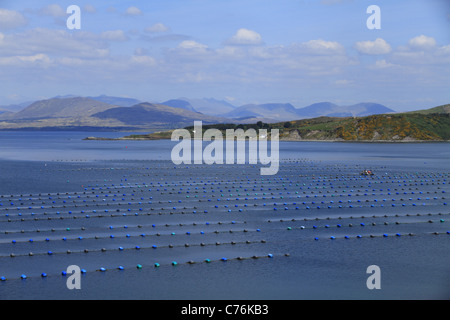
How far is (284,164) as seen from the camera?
11131 cm

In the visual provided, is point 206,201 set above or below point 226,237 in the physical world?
above

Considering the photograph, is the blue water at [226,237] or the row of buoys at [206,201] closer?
the blue water at [226,237]

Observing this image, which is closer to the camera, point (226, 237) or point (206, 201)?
point (226, 237)

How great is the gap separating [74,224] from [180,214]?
10635mm

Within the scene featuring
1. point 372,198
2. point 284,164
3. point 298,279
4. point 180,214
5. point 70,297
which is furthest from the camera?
point 284,164

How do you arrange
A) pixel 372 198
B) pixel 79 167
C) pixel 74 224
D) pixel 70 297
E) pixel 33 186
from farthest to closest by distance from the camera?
pixel 79 167 < pixel 33 186 < pixel 372 198 < pixel 74 224 < pixel 70 297

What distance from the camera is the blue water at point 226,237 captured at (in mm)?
32750

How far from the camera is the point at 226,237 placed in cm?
4456

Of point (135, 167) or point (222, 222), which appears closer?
point (222, 222)

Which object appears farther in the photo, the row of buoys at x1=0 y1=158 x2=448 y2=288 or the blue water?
the row of buoys at x1=0 y1=158 x2=448 y2=288

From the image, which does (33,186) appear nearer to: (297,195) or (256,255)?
(297,195)

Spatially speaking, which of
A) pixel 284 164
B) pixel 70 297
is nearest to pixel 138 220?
pixel 70 297

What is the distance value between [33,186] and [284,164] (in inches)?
2121

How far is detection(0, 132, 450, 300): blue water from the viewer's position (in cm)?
3275
